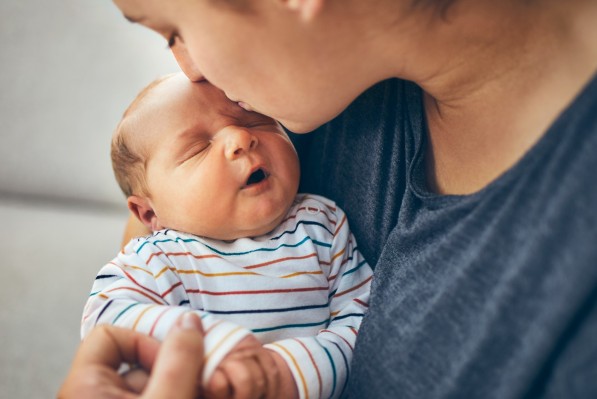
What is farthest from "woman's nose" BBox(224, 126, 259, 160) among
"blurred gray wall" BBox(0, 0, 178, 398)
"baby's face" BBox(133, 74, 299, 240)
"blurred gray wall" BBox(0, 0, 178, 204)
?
"blurred gray wall" BBox(0, 0, 178, 204)

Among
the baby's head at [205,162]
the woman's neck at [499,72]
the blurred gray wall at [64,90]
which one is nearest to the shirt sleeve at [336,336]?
the baby's head at [205,162]

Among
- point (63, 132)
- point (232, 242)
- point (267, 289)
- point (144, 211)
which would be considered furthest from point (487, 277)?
point (63, 132)

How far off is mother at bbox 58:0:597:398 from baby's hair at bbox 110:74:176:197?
0.93 feet

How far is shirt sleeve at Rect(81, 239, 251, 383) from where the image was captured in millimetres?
706

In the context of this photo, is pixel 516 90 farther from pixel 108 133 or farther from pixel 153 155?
pixel 108 133

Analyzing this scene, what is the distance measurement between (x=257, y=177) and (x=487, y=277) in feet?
1.45

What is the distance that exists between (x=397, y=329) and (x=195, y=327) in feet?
0.85

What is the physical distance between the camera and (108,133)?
1.77 m

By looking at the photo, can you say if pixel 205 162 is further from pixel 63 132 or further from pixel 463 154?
pixel 63 132

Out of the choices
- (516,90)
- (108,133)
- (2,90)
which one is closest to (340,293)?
(516,90)

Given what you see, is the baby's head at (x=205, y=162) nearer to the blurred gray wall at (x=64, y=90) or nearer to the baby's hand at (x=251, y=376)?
the baby's hand at (x=251, y=376)

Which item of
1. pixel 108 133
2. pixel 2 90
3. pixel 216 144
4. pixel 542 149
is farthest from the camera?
pixel 108 133

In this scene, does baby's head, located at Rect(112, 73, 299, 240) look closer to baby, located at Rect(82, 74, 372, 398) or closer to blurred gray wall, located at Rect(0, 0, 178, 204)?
baby, located at Rect(82, 74, 372, 398)

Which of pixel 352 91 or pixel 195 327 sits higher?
pixel 352 91
